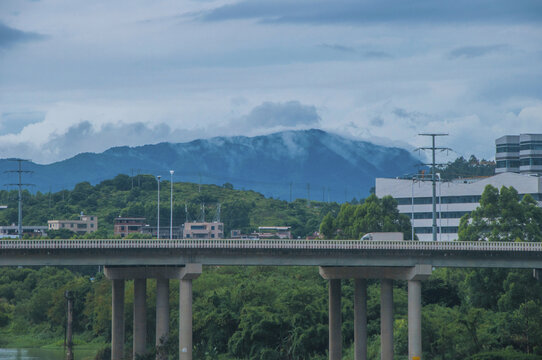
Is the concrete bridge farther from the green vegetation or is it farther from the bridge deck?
the green vegetation

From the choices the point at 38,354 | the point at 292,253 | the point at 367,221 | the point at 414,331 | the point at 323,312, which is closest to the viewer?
the point at 414,331

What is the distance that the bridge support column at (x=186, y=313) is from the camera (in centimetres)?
8956

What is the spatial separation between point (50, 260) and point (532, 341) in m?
47.9

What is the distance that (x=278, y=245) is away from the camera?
9131 centimetres

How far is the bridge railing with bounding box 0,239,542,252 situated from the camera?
8894 centimetres

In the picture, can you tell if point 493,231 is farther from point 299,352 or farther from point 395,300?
point 299,352

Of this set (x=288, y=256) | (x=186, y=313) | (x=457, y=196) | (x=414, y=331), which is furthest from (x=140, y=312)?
(x=457, y=196)

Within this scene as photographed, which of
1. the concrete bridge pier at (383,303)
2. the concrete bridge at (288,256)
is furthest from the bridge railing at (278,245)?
the concrete bridge pier at (383,303)

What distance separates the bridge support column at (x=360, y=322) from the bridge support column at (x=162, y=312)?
19.5 m

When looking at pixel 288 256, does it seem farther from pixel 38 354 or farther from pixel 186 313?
pixel 38 354

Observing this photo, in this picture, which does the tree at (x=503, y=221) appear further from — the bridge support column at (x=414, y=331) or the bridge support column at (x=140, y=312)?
the bridge support column at (x=140, y=312)

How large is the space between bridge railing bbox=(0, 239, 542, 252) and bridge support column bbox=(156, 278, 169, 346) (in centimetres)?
645

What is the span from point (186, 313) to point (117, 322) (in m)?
14.6

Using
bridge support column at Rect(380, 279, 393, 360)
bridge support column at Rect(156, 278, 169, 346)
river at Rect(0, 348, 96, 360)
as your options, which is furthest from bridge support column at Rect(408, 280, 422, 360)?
river at Rect(0, 348, 96, 360)
